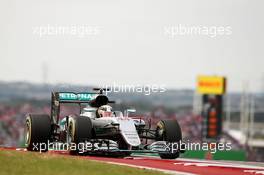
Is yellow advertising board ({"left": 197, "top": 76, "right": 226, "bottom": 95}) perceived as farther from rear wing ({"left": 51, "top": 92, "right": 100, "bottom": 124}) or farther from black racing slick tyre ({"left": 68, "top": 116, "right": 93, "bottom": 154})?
black racing slick tyre ({"left": 68, "top": 116, "right": 93, "bottom": 154})

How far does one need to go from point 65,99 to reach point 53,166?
23.5 feet

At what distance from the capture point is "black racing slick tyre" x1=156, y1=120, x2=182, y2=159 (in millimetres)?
25188

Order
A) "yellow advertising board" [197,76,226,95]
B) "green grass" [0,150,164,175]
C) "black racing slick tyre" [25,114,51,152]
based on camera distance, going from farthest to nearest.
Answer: "yellow advertising board" [197,76,226,95]
"black racing slick tyre" [25,114,51,152]
"green grass" [0,150,164,175]

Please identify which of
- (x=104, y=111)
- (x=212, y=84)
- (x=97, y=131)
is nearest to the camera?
(x=97, y=131)

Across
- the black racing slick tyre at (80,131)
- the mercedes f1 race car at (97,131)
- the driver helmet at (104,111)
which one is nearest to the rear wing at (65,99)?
the mercedes f1 race car at (97,131)

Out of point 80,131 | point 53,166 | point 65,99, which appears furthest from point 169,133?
point 53,166

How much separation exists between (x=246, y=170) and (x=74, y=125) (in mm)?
4584

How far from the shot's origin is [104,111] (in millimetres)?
25453

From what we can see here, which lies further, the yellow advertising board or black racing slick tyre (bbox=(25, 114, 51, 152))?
the yellow advertising board

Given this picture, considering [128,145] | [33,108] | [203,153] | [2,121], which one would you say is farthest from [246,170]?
[33,108]

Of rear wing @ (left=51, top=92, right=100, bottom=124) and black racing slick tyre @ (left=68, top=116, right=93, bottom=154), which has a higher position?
rear wing @ (left=51, top=92, right=100, bottom=124)

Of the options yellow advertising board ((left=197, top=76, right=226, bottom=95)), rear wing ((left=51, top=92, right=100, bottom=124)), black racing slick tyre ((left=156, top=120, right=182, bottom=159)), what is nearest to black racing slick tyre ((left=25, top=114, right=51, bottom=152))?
rear wing ((left=51, top=92, right=100, bottom=124))

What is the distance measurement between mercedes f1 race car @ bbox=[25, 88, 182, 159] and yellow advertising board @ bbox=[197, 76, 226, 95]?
155 ft

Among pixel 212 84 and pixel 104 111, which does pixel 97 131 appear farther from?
pixel 212 84
